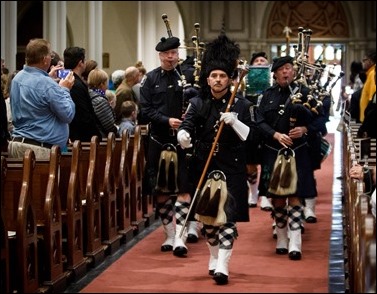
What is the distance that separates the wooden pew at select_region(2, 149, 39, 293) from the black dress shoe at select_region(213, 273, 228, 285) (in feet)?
4.27

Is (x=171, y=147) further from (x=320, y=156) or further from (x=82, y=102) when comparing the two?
(x=320, y=156)

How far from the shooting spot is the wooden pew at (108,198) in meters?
8.71

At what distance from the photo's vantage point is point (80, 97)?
31.2 feet

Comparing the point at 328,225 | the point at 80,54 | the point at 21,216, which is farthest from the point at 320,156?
the point at 21,216

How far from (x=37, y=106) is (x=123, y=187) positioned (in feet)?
5.76

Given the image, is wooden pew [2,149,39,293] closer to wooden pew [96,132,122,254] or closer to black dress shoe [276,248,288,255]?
wooden pew [96,132,122,254]

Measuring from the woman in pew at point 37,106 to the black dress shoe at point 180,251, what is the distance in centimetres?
135

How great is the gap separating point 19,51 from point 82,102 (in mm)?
17852

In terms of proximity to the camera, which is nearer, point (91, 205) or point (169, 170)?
point (91, 205)

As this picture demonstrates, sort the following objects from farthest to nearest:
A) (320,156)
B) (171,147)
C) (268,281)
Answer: (320,156) → (171,147) → (268,281)

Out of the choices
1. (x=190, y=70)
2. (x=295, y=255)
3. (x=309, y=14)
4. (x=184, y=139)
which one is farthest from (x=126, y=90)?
(x=309, y=14)

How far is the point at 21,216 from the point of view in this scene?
6.37 m

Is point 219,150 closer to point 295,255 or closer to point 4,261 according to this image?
point 295,255

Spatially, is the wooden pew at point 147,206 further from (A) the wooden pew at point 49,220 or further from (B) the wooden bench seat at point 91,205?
(A) the wooden pew at point 49,220
